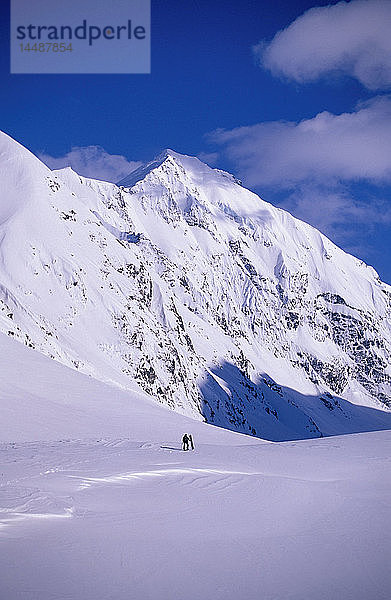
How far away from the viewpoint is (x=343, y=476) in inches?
693

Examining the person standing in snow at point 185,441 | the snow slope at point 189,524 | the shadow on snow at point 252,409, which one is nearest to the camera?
the snow slope at point 189,524

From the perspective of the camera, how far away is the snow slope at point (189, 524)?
26.8ft

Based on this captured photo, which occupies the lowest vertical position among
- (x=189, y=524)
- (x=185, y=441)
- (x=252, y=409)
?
(x=189, y=524)

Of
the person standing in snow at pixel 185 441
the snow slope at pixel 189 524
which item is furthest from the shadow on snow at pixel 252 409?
the snow slope at pixel 189 524

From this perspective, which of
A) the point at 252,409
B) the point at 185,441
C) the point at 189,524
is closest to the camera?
the point at 189,524

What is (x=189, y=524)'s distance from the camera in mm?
11117

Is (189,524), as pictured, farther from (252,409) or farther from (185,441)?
(252,409)

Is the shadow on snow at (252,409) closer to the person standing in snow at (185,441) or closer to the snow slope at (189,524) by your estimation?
the person standing in snow at (185,441)

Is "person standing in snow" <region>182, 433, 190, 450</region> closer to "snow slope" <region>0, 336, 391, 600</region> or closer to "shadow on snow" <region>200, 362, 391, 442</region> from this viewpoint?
"snow slope" <region>0, 336, 391, 600</region>

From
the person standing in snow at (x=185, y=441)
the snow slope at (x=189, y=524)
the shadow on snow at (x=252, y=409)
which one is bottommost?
the snow slope at (x=189, y=524)

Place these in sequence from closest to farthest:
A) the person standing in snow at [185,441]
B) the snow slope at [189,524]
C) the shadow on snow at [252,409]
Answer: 1. the snow slope at [189,524]
2. the person standing in snow at [185,441]
3. the shadow on snow at [252,409]

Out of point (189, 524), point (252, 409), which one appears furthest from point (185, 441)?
point (252, 409)

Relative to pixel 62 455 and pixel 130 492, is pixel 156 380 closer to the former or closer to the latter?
pixel 62 455

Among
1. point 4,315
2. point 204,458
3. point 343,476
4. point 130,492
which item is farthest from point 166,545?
point 4,315
